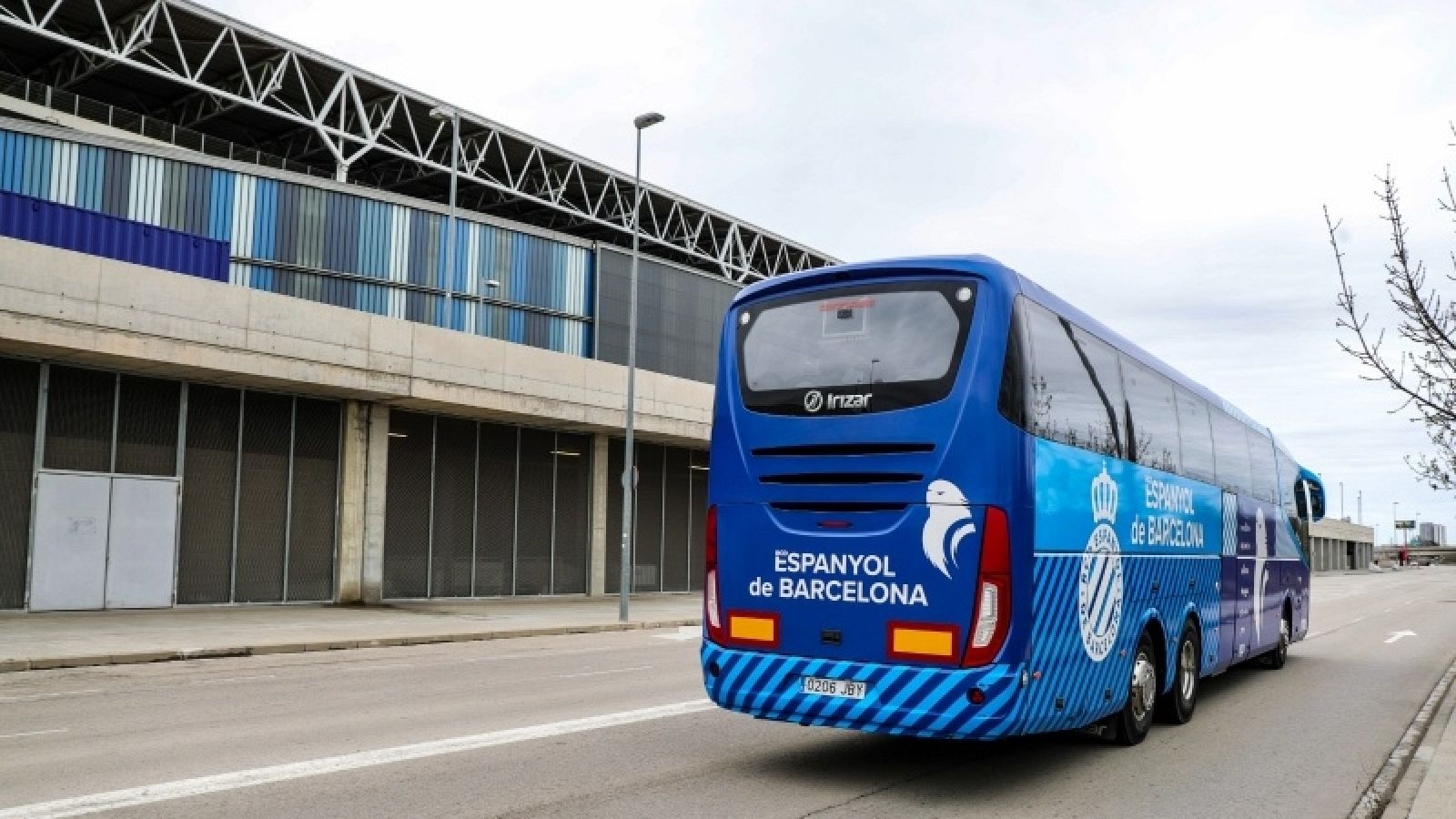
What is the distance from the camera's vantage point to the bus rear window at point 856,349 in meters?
7.63

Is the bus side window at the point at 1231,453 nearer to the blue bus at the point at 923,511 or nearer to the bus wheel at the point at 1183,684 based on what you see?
the bus wheel at the point at 1183,684

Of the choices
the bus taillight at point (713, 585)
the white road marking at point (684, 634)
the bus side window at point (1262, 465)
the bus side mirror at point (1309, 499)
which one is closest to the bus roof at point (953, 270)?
the bus taillight at point (713, 585)

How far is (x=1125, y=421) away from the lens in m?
9.69

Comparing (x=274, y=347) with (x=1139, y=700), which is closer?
(x=1139, y=700)

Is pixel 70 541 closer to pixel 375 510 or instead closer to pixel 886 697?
pixel 375 510

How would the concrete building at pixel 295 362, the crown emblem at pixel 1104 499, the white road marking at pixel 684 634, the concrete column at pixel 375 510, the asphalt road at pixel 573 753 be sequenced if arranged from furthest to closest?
the concrete column at pixel 375 510 → the white road marking at pixel 684 634 → the concrete building at pixel 295 362 → the crown emblem at pixel 1104 499 → the asphalt road at pixel 573 753

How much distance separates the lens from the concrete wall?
61.5 ft

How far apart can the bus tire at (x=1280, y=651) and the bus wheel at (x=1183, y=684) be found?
5759 mm

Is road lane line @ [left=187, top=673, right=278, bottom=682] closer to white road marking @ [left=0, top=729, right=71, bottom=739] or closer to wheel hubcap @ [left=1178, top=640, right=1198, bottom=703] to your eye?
white road marking @ [left=0, top=729, right=71, bottom=739]

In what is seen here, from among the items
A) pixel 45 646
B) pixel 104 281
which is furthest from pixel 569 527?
pixel 45 646

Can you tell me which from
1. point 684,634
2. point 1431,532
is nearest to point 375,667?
point 684,634

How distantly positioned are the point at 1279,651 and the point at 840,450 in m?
11.6

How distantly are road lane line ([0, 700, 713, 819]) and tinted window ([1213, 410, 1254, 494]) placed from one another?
678 cm

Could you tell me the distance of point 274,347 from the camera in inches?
865
